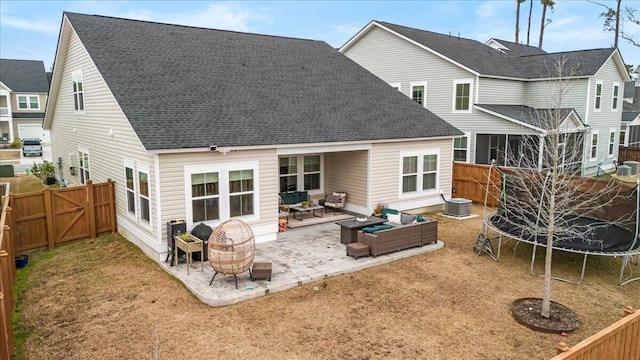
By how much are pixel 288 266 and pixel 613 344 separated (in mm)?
6570

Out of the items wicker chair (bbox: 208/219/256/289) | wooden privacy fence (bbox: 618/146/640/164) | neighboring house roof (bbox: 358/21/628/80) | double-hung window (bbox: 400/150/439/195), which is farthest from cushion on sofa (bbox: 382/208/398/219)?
wooden privacy fence (bbox: 618/146/640/164)

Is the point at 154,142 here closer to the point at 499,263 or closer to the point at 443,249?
the point at 443,249

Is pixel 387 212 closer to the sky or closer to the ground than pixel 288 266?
closer to the sky

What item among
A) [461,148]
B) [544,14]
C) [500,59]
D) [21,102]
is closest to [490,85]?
[461,148]

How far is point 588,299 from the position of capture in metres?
9.09

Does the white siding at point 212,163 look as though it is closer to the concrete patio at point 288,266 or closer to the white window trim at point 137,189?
the white window trim at point 137,189

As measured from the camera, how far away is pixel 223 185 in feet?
37.4

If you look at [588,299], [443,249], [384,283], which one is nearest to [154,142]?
[384,283]

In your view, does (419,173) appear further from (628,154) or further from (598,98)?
(628,154)

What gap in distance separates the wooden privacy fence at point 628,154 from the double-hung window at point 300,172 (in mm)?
26430

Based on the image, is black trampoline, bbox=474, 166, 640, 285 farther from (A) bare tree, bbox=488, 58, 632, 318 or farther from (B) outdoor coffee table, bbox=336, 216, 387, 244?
(B) outdoor coffee table, bbox=336, 216, 387, 244

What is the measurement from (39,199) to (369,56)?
2070 cm

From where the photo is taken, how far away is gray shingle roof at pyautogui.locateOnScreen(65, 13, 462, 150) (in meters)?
11.6

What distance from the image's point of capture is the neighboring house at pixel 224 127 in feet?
36.5
